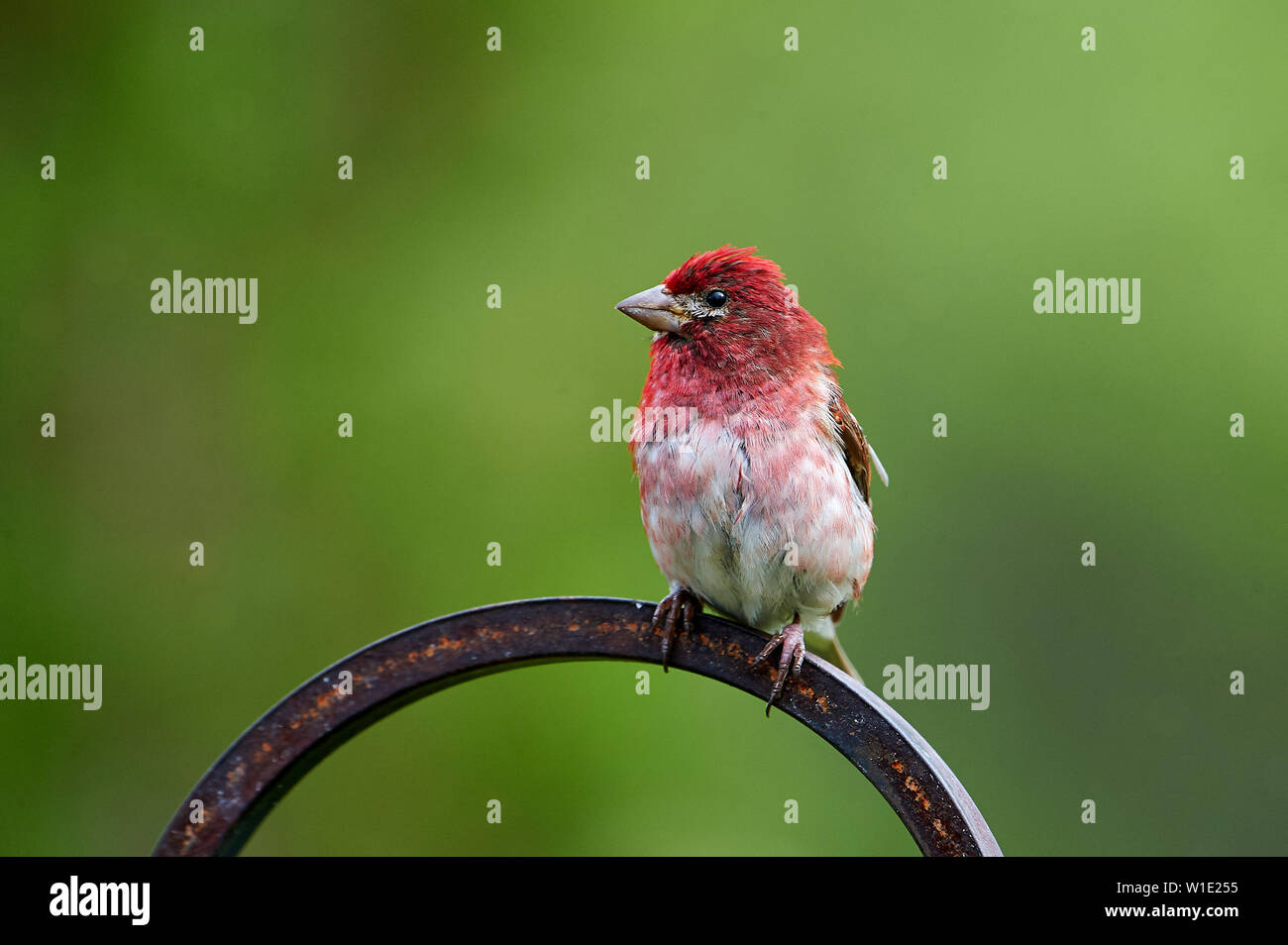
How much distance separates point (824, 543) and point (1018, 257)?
9.90 feet

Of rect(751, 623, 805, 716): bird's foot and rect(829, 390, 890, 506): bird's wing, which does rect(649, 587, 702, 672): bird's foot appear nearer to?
rect(751, 623, 805, 716): bird's foot

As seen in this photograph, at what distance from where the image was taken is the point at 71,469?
18.4 feet

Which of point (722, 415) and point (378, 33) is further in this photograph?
point (378, 33)

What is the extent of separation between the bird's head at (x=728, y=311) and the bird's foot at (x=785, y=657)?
84cm

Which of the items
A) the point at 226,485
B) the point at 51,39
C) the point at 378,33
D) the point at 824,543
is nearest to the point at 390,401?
the point at 226,485

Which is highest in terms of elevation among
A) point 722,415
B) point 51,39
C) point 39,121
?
point 51,39

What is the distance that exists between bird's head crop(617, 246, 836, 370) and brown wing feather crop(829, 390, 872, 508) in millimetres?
145

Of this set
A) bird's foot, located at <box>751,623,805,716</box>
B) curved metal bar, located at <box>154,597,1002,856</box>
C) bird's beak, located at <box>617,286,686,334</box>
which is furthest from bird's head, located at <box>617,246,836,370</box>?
curved metal bar, located at <box>154,597,1002,856</box>

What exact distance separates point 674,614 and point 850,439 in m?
0.96

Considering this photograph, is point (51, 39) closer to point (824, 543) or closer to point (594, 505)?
point (594, 505)

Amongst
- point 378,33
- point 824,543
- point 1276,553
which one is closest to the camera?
point 824,543

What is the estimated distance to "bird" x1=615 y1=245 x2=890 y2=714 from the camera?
3111mm

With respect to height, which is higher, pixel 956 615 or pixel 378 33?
pixel 378 33

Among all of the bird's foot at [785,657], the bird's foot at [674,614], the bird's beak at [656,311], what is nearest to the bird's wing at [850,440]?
the bird's beak at [656,311]
